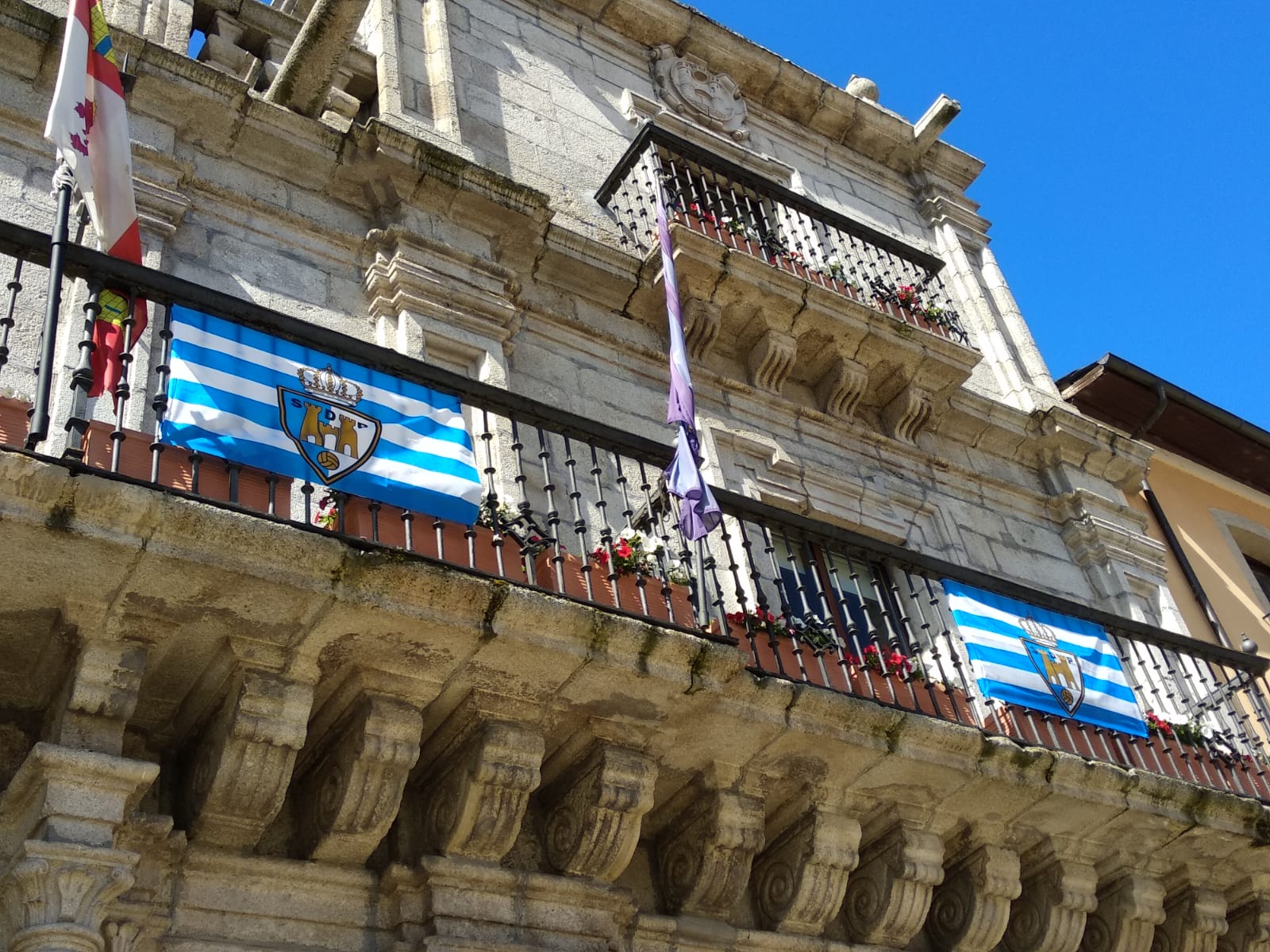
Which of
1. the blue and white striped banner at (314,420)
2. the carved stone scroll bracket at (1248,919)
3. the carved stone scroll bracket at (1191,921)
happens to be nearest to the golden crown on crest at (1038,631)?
the carved stone scroll bracket at (1191,921)

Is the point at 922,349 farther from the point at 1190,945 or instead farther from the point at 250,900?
the point at 250,900

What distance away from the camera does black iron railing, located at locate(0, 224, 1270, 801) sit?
5047 millimetres

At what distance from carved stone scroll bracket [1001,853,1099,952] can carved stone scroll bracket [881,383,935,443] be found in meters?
3.68

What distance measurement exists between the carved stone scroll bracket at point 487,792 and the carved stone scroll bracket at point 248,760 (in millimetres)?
688

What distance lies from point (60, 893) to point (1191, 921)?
5.68 metres

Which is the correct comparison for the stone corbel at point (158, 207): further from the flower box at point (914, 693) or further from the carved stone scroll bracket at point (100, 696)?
the flower box at point (914, 693)

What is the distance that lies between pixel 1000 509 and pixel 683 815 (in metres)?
4.92

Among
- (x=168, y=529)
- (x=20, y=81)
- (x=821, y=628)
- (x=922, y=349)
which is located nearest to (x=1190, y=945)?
(x=821, y=628)

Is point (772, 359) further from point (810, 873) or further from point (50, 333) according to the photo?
point (50, 333)

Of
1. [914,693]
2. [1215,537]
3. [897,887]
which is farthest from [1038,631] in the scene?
[1215,537]

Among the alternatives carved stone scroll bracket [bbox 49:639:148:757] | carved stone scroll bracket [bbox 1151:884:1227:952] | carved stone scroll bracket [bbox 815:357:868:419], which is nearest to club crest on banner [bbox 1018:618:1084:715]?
carved stone scroll bracket [bbox 1151:884:1227:952]

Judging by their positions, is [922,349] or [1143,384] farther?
[1143,384]

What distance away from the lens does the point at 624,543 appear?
6395mm

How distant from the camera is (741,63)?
40.7 ft
